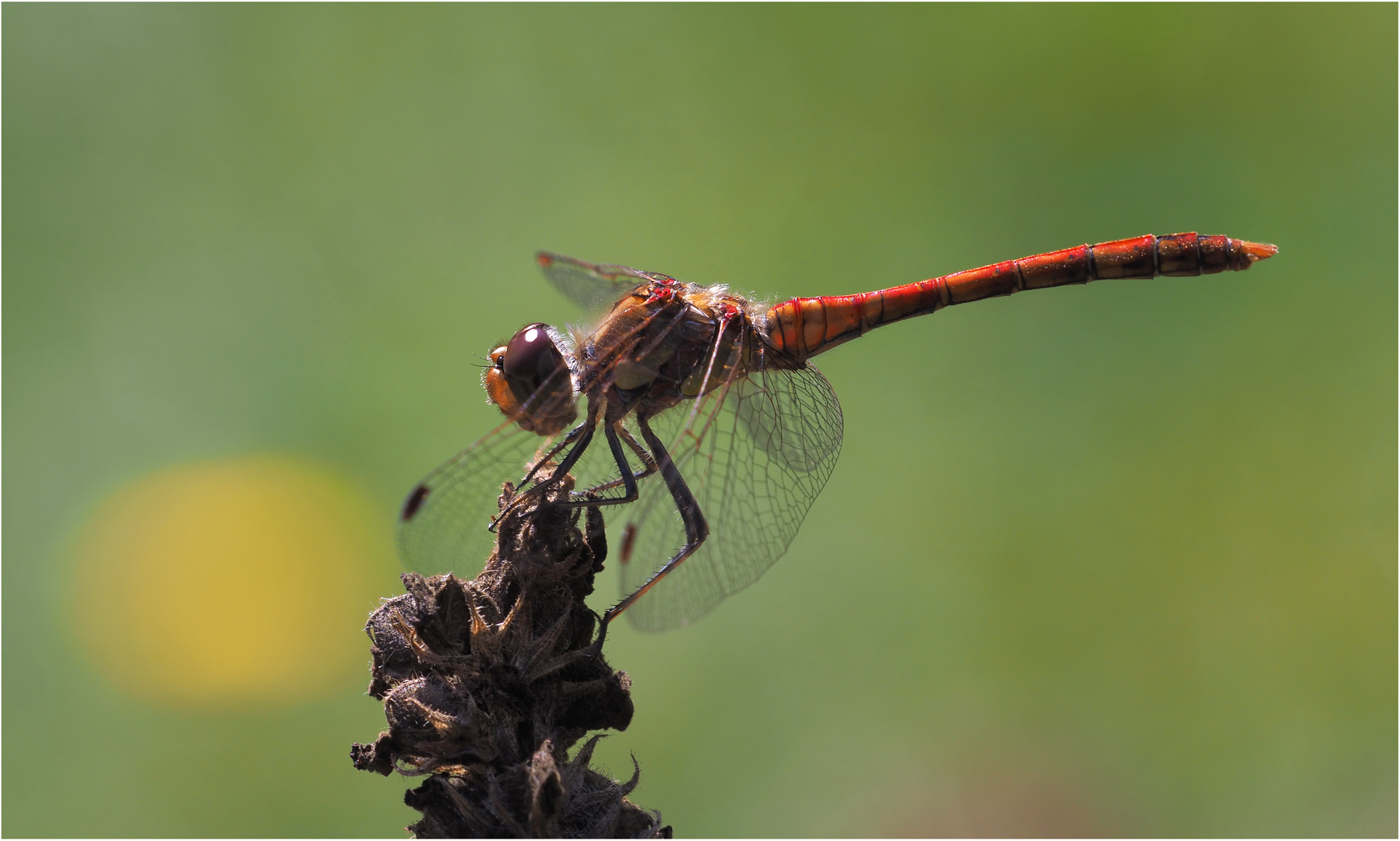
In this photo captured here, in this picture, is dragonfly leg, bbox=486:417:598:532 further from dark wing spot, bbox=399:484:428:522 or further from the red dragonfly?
dark wing spot, bbox=399:484:428:522

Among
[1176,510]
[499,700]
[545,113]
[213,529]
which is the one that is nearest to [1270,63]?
[1176,510]

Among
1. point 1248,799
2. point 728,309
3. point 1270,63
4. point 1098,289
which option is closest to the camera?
point 728,309

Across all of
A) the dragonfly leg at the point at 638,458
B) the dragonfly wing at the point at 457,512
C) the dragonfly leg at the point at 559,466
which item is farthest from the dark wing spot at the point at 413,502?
the dragonfly leg at the point at 638,458

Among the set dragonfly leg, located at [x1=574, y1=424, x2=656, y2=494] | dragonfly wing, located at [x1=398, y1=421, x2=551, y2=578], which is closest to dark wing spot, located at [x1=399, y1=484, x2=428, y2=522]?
dragonfly wing, located at [x1=398, y1=421, x2=551, y2=578]

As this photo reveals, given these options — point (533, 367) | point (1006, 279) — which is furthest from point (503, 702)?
point (1006, 279)

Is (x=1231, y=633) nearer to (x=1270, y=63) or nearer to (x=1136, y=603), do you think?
(x=1136, y=603)

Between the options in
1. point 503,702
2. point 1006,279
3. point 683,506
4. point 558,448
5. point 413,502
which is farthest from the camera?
point 1006,279

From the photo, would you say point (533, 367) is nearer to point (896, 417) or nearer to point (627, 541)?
point (627, 541)
